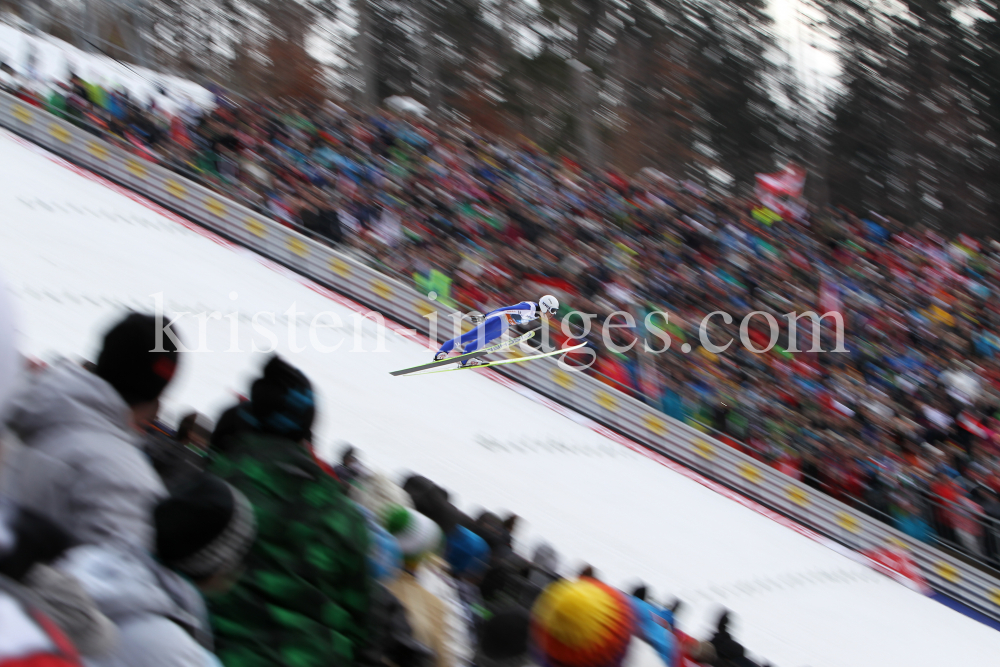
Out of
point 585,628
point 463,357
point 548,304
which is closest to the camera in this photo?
point 585,628

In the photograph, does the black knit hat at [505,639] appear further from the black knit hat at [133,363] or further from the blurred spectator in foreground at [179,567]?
the black knit hat at [133,363]

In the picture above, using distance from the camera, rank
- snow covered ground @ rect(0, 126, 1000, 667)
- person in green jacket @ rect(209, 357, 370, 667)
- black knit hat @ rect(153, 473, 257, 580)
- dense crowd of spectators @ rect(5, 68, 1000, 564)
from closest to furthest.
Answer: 1. black knit hat @ rect(153, 473, 257, 580)
2. person in green jacket @ rect(209, 357, 370, 667)
3. snow covered ground @ rect(0, 126, 1000, 667)
4. dense crowd of spectators @ rect(5, 68, 1000, 564)

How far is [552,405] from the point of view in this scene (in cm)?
1091

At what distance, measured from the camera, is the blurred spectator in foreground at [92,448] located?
5.89 ft

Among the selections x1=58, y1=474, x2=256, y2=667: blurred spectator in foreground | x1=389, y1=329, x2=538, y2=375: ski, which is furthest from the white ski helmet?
x1=58, y1=474, x2=256, y2=667: blurred spectator in foreground

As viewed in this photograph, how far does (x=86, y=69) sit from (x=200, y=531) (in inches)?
707

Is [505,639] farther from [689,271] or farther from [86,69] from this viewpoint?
[86,69]

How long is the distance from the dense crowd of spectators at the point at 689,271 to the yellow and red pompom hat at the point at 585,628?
29.9 ft

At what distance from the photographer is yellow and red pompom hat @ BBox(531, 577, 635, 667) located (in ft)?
5.89

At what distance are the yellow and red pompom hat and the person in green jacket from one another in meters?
0.45

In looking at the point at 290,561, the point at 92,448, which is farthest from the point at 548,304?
the point at 92,448

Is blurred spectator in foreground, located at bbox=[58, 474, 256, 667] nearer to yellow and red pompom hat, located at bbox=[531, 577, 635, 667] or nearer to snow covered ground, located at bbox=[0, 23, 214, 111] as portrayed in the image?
yellow and red pompom hat, located at bbox=[531, 577, 635, 667]

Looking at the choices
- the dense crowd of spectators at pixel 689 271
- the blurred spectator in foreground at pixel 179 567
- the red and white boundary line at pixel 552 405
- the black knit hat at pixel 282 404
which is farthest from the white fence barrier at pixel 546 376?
the blurred spectator in foreground at pixel 179 567

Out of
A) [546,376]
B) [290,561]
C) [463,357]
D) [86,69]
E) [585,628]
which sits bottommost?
[86,69]
